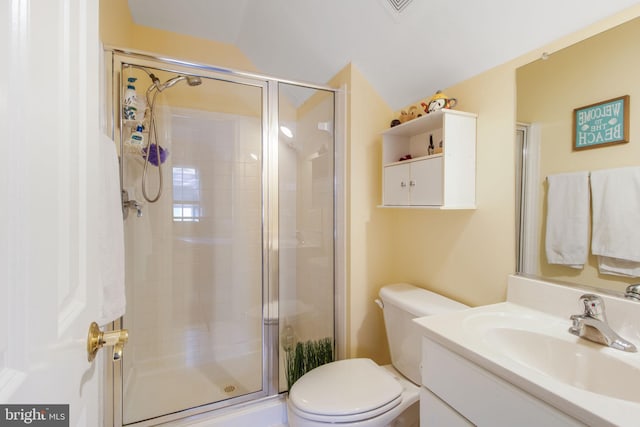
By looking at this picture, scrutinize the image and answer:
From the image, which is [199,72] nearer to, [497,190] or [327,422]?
[497,190]

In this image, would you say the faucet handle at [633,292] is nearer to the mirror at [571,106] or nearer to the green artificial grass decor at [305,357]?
the mirror at [571,106]

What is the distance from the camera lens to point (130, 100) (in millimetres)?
1440

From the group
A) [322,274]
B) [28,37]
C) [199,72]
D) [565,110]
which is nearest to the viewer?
[28,37]

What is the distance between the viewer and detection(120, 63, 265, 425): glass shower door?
1825mm

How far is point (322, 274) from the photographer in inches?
76.9

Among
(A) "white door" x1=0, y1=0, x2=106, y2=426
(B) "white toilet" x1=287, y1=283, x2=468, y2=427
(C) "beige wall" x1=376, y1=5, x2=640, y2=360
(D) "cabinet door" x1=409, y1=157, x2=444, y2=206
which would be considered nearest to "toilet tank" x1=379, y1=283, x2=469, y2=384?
(B) "white toilet" x1=287, y1=283, x2=468, y2=427

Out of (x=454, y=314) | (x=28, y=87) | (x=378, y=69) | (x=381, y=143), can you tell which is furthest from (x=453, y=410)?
(x=378, y=69)

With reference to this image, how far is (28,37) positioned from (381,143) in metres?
1.70

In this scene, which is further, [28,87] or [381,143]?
[381,143]

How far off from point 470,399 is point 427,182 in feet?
2.89

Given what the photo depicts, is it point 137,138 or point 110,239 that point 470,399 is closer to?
point 110,239

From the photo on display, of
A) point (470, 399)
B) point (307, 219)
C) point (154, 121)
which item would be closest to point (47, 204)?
point (470, 399)

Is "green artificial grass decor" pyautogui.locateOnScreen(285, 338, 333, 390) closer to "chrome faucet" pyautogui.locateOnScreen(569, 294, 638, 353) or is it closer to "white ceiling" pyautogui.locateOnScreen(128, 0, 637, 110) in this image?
"chrome faucet" pyautogui.locateOnScreen(569, 294, 638, 353)

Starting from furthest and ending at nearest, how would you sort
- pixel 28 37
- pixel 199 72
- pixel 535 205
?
pixel 199 72 < pixel 535 205 < pixel 28 37
